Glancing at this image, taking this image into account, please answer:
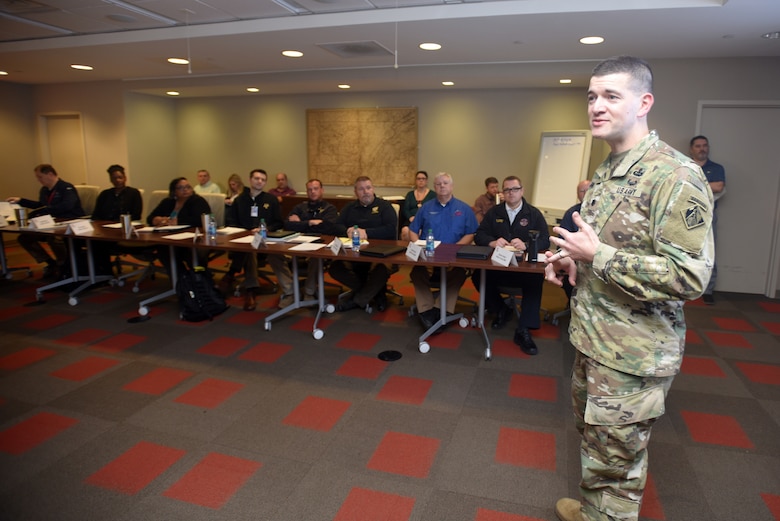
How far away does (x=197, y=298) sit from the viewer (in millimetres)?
4238

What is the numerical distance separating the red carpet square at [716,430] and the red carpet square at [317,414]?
1859mm

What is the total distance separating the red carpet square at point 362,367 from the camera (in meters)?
3.20

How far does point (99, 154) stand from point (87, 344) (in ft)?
17.3

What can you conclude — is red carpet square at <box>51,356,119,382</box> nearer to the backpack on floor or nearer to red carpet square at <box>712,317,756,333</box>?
the backpack on floor

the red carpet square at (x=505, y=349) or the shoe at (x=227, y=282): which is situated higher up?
the shoe at (x=227, y=282)

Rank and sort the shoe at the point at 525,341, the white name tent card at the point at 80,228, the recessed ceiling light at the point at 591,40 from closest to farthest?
the shoe at the point at 525,341
the recessed ceiling light at the point at 591,40
the white name tent card at the point at 80,228

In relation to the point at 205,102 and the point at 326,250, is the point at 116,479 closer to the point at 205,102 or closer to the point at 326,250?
the point at 326,250

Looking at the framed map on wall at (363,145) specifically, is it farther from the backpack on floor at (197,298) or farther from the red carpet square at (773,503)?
the red carpet square at (773,503)

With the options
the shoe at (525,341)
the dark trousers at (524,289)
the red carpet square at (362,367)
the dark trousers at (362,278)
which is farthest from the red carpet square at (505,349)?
the dark trousers at (362,278)

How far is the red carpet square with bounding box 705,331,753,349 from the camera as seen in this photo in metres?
3.72

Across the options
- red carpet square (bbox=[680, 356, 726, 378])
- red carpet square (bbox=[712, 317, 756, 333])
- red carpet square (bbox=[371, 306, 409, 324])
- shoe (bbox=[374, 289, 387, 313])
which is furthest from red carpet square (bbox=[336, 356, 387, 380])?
red carpet square (bbox=[712, 317, 756, 333])

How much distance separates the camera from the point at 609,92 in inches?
51.7

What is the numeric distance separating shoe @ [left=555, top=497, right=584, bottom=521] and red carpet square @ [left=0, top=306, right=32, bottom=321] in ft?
15.3

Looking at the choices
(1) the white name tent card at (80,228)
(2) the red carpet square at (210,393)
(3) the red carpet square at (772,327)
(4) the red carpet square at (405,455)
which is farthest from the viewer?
(1) the white name tent card at (80,228)
